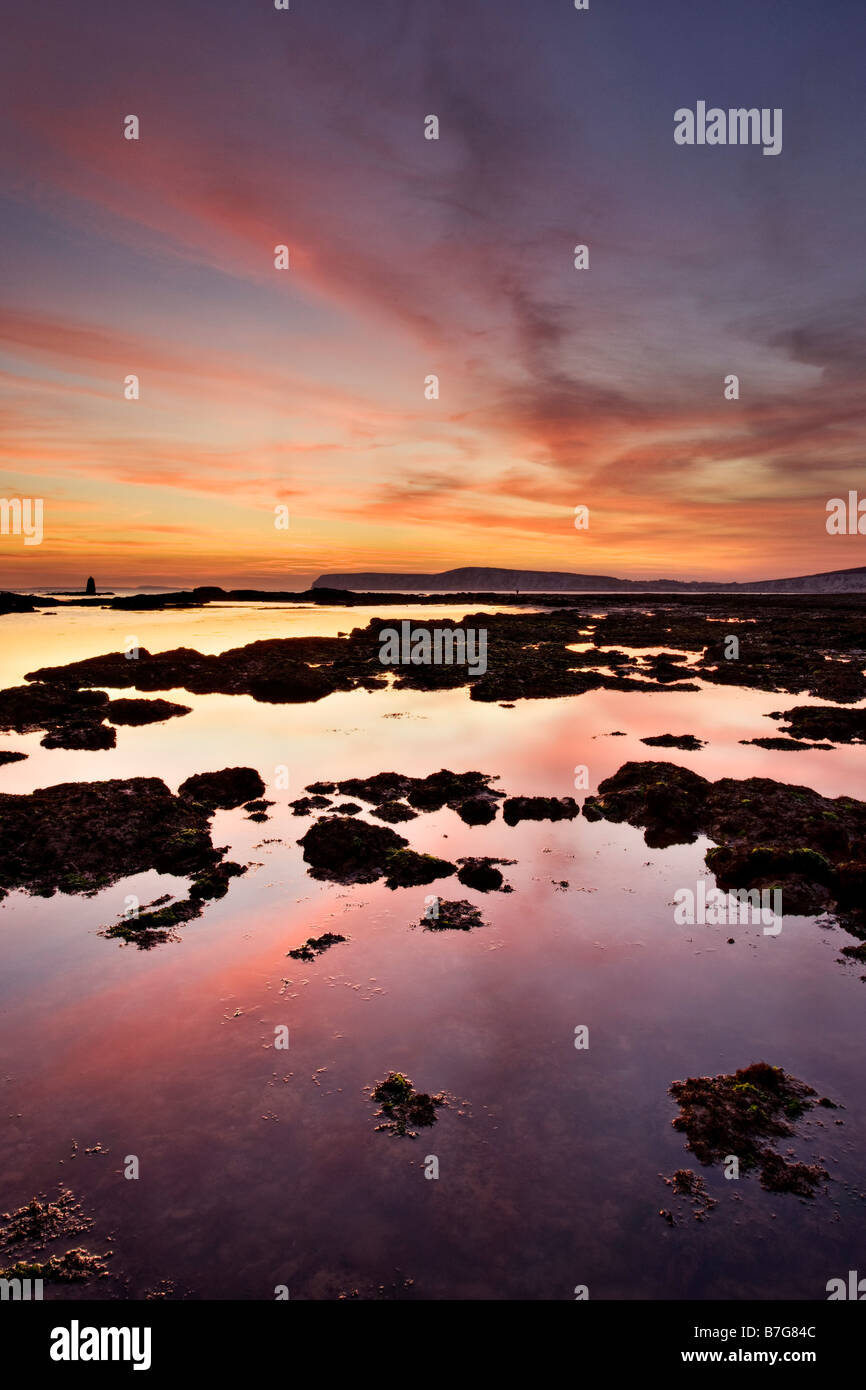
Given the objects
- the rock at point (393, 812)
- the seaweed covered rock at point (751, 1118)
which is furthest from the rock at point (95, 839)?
the seaweed covered rock at point (751, 1118)

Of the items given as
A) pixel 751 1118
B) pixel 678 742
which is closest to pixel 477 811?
pixel 751 1118

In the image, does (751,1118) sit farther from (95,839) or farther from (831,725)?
(831,725)

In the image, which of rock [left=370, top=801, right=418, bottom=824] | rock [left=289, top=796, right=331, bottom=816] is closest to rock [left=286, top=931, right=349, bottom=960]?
rock [left=370, top=801, right=418, bottom=824]

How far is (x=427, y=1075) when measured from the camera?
24.3 feet

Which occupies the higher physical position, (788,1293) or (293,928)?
(293,928)

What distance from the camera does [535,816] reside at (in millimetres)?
15961

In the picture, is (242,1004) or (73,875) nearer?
(242,1004)

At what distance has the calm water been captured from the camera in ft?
18.0

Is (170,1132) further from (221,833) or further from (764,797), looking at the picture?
(764,797)

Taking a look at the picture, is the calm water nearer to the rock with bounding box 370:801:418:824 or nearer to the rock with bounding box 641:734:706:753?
the rock with bounding box 370:801:418:824

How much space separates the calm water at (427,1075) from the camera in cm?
547

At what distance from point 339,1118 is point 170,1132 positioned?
1759mm
